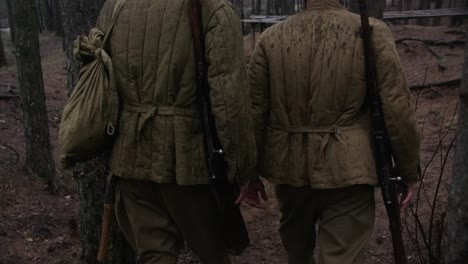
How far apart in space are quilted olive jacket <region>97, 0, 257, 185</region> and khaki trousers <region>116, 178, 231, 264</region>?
0.38ft

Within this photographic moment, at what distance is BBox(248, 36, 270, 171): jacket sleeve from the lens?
9.92ft

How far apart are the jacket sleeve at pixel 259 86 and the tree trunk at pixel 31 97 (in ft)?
16.1

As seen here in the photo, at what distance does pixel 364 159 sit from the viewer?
2.86 meters

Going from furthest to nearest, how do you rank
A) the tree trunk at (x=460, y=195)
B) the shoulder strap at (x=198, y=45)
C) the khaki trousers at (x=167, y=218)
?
the tree trunk at (x=460, y=195)
the khaki trousers at (x=167, y=218)
the shoulder strap at (x=198, y=45)

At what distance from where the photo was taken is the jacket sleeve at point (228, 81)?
2609 millimetres

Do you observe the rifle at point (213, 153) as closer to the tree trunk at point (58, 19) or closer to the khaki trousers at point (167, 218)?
the khaki trousers at point (167, 218)

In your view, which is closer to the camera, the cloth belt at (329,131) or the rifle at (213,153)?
the rifle at (213,153)

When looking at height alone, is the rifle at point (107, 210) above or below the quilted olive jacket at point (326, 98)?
below

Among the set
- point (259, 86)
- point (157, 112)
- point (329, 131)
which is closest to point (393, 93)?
point (329, 131)

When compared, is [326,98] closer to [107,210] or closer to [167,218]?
[167,218]

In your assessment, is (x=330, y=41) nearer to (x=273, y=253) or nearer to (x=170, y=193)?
(x=170, y=193)

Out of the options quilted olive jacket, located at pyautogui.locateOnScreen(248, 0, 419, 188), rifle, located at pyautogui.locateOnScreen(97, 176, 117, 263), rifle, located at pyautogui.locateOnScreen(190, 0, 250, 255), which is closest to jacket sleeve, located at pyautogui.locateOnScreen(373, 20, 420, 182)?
quilted olive jacket, located at pyautogui.locateOnScreen(248, 0, 419, 188)

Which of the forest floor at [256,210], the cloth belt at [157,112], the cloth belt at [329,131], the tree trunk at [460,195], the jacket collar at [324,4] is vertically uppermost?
the jacket collar at [324,4]

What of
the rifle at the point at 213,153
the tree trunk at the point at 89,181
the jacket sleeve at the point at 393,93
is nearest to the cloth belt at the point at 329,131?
the jacket sleeve at the point at 393,93
